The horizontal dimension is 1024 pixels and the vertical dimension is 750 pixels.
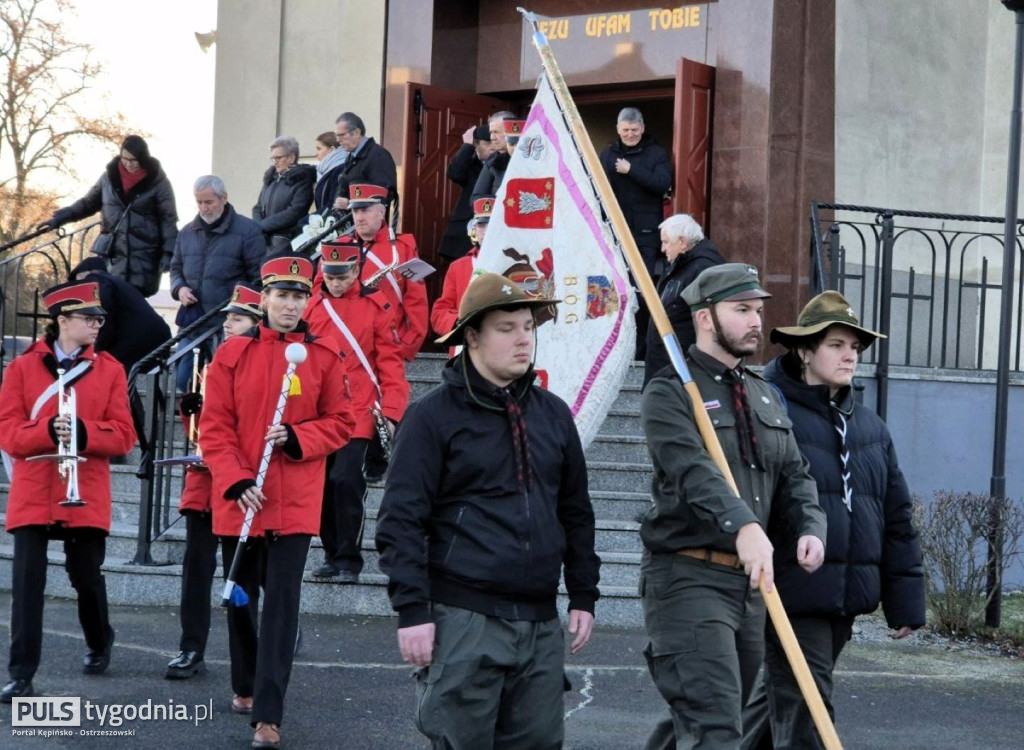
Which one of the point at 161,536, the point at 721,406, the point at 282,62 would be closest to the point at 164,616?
the point at 161,536

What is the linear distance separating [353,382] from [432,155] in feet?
18.2

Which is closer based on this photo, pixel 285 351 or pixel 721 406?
pixel 721 406

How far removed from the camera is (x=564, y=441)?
4648mm

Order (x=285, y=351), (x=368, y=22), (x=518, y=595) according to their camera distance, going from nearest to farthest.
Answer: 1. (x=518, y=595)
2. (x=285, y=351)
3. (x=368, y=22)

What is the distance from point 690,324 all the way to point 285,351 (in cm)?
350

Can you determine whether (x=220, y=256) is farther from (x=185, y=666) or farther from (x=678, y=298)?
(x=185, y=666)

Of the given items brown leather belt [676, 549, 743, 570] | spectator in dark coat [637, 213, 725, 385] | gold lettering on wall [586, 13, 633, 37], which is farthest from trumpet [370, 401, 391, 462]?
gold lettering on wall [586, 13, 633, 37]

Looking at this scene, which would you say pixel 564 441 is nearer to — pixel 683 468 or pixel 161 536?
pixel 683 468

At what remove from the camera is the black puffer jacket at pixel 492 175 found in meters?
11.9

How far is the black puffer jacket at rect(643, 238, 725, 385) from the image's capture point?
9219mm

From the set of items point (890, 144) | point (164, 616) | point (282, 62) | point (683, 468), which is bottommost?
point (164, 616)

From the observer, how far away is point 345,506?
9.25 meters

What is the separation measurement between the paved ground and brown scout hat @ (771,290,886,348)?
2.03m

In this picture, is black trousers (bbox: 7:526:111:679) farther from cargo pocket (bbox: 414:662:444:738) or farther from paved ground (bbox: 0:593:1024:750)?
cargo pocket (bbox: 414:662:444:738)
